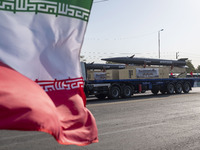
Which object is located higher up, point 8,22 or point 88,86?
point 8,22

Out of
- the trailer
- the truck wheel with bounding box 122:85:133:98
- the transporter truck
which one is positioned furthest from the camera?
the truck wheel with bounding box 122:85:133:98

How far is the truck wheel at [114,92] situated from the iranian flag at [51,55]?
55.0ft

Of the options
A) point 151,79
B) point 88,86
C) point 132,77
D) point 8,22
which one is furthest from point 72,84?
point 151,79

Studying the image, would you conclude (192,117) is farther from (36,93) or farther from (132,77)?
(132,77)

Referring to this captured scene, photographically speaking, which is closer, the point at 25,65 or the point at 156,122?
the point at 25,65

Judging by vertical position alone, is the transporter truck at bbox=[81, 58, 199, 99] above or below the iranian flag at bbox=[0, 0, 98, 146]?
below

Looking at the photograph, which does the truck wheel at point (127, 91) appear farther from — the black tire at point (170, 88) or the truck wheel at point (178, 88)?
the truck wheel at point (178, 88)

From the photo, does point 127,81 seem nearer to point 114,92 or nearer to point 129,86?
point 129,86

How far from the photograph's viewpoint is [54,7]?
9.07ft

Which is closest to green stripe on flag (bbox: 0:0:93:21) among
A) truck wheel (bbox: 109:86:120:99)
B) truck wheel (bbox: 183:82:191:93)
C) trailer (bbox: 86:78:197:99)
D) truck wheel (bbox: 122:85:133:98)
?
trailer (bbox: 86:78:197:99)

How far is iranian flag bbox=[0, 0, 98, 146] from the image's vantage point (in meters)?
2.53

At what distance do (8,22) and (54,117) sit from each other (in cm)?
111

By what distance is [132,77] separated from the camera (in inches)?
863

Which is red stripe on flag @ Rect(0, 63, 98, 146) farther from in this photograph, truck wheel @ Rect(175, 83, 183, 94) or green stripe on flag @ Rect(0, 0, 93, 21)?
truck wheel @ Rect(175, 83, 183, 94)
